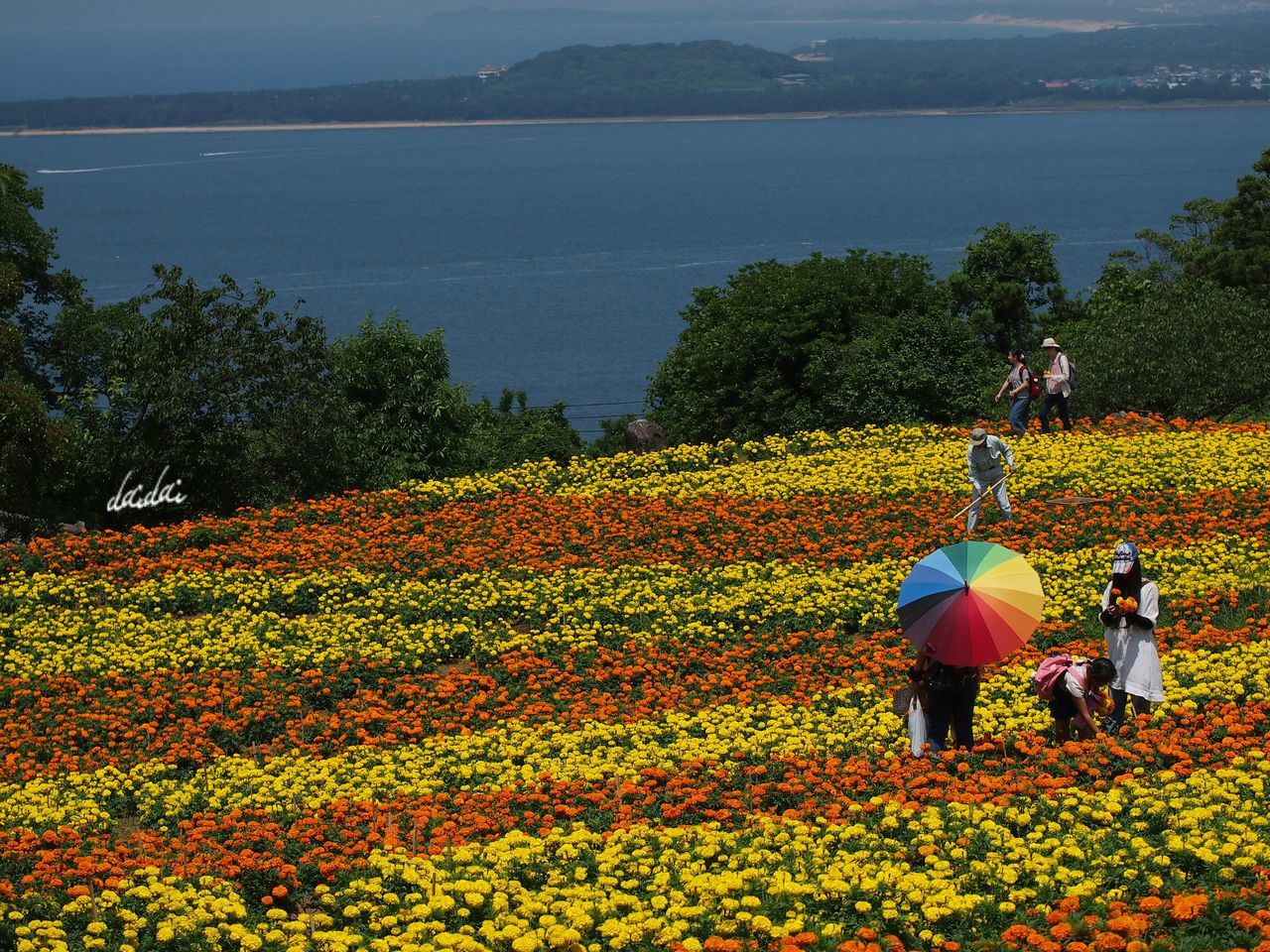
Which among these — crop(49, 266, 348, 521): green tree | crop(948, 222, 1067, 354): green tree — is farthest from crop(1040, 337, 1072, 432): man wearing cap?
crop(948, 222, 1067, 354): green tree

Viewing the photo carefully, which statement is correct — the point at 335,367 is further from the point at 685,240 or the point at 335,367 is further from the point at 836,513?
the point at 685,240

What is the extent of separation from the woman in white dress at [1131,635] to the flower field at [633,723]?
33 centimetres

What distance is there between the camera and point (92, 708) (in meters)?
18.5

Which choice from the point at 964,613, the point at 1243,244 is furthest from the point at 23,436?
the point at 1243,244

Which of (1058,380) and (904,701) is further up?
(1058,380)

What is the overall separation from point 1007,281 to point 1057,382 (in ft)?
88.9

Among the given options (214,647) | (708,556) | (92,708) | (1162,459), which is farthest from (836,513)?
(92,708)

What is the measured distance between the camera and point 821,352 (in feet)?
123

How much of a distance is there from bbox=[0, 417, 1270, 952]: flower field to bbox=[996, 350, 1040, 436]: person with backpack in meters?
0.57

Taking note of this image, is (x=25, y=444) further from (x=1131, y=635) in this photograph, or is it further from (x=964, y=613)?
(x=1131, y=635)

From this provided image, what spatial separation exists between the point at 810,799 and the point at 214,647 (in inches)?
395

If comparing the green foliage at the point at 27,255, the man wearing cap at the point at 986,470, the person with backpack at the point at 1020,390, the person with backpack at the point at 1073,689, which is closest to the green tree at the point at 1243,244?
the person with backpack at the point at 1020,390

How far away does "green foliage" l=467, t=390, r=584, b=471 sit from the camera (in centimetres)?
4206

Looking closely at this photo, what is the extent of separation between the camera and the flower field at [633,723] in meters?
10.7
